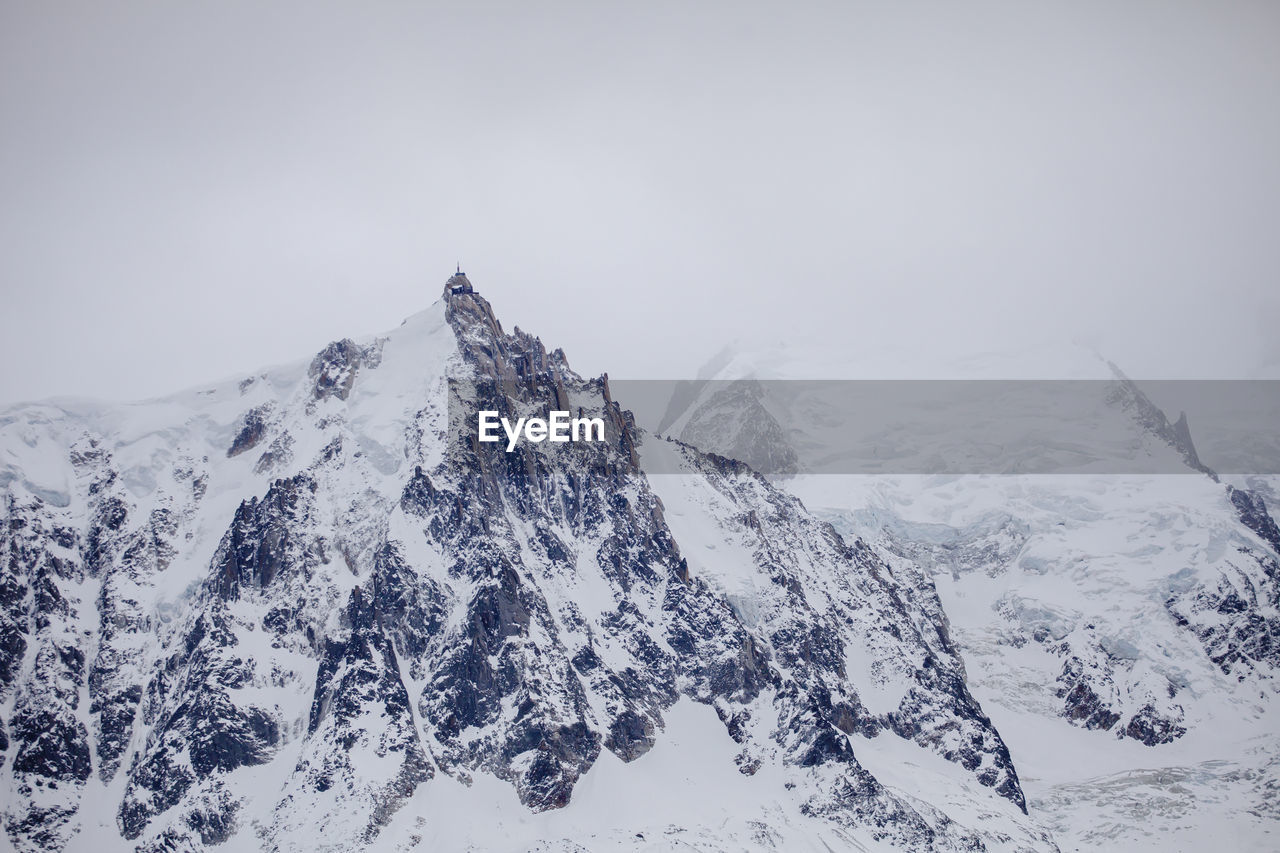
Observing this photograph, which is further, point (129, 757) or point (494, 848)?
→ point (129, 757)

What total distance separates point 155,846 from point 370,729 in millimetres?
36400

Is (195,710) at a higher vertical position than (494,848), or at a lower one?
higher

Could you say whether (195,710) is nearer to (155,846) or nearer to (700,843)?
(155,846)

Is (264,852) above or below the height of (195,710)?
below

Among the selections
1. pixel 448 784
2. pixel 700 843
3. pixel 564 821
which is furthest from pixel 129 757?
pixel 700 843

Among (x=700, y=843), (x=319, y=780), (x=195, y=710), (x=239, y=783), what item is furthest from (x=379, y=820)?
(x=700, y=843)

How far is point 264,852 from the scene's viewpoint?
7062 inches

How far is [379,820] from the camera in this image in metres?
186

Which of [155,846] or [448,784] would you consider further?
[448,784]

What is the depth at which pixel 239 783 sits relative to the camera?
190 m

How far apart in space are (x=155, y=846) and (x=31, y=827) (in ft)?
67.1

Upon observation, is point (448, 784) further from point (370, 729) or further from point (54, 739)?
point (54, 739)

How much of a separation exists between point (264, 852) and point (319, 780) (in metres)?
13.6

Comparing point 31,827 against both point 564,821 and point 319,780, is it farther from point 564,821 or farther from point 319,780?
point 564,821
